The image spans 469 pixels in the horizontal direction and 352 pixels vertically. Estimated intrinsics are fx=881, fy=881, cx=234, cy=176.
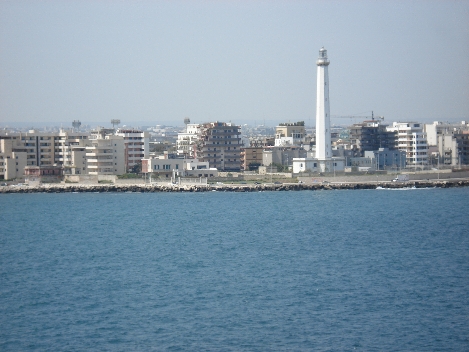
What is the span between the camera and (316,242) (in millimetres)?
24844

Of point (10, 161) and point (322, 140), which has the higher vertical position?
point (322, 140)

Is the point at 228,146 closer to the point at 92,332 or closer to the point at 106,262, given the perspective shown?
the point at 106,262

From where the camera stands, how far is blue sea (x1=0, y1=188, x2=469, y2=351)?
1407 cm

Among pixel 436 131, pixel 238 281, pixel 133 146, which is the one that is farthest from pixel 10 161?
pixel 238 281

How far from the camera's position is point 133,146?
177 ft

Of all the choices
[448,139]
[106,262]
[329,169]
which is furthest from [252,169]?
[106,262]

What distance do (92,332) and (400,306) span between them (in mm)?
5541

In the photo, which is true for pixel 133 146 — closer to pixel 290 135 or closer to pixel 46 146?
pixel 46 146

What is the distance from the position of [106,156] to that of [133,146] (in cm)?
440

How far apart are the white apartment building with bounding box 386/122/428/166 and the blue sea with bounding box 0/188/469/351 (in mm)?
23646

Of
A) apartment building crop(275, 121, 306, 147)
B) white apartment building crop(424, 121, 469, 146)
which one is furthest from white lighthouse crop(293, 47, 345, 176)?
white apartment building crop(424, 121, 469, 146)

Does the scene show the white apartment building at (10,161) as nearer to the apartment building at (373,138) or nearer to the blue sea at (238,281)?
the blue sea at (238,281)

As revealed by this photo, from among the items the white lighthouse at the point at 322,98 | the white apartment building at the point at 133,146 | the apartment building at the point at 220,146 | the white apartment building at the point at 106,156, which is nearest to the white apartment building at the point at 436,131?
the apartment building at the point at 220,146

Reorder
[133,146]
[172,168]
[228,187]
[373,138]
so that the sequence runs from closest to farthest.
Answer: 1. [228,187]
2. [172,168]
3. [133,146]
4. [373,138]
